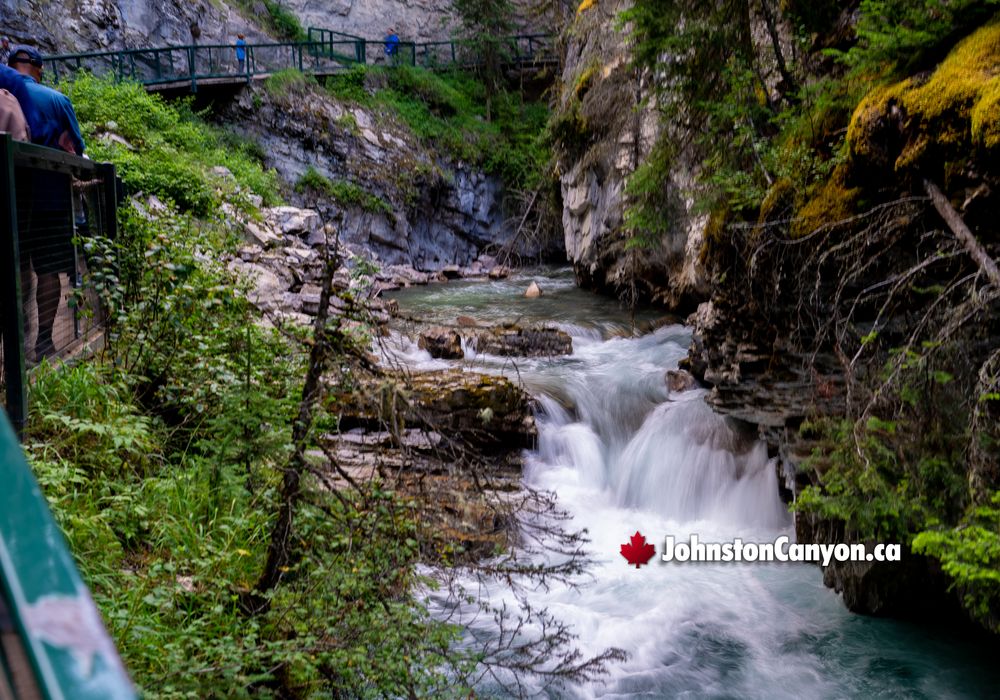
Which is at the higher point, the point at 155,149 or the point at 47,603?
the point at 155,149

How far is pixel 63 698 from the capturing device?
0.61 metres

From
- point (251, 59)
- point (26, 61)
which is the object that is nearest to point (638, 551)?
point (26, 61)

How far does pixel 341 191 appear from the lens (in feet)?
76.4

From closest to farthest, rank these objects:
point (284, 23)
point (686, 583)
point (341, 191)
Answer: point (686, 583) < point (341, 191) < point (284, 23)

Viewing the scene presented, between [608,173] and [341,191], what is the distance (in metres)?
11.4

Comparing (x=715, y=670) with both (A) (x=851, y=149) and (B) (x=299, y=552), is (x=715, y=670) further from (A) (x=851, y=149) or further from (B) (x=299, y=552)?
(A) (x=851, y=149)

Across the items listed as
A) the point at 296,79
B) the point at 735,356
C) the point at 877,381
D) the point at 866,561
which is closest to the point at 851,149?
the point at 877,381

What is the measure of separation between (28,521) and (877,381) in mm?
4411

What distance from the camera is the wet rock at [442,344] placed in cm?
Result: 1072

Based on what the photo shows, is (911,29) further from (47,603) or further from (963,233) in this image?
(47,603)

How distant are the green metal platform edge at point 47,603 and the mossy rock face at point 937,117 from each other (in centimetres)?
417

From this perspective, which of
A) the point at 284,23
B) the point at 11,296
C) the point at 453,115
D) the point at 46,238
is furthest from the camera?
the point at 284,23

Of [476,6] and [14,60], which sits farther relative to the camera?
[476,6]

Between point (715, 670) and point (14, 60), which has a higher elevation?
point (14, 60)
